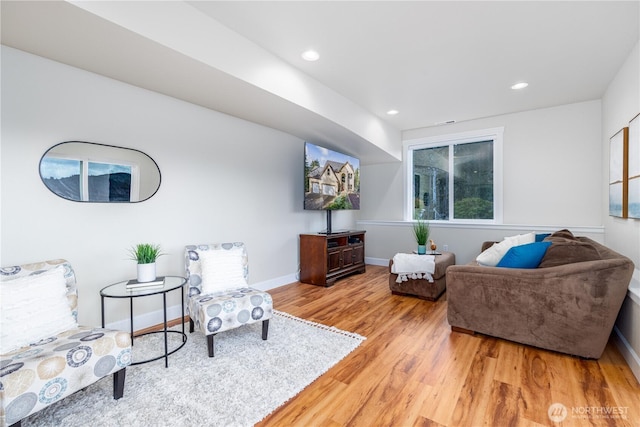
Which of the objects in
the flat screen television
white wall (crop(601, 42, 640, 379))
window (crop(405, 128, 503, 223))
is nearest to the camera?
white wall (crop(601, 42, 640, 379))

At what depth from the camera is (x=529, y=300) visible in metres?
2.33

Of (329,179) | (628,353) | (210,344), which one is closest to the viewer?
(628,353)

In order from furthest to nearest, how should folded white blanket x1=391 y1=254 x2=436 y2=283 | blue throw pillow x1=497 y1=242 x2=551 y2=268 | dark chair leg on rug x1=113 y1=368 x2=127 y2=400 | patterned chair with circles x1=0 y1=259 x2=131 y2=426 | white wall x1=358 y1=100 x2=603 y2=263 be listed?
white wall x1=358 y1=100 x2=603 y2=263, folded white blanket x1=391 y1=254 x2=436 y2=283, blue throw pillow x1=497 y1=242 x2=551 y2=268, dark chair leg on rug x1=113 y1=368 x2=127 y2=400, patterned chair with circles x1=0 y1=259 x2=131 y2=426

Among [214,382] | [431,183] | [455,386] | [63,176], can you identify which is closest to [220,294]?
[214,382]

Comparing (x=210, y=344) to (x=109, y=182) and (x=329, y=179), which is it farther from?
(x=329, y=179)

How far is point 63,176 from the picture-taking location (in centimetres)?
230

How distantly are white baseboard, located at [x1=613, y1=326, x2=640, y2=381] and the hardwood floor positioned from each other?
41 mm

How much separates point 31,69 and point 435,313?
4197 mm

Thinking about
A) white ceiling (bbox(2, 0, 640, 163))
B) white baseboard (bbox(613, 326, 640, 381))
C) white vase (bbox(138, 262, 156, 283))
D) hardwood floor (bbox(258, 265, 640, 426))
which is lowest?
hardwood floor (bbox(258, 265, 640, 426))

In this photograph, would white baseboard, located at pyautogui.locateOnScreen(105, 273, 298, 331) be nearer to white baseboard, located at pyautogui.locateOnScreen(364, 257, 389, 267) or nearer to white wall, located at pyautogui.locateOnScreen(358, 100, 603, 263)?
white baseboard, located at pyautogui.locateOnScreen(364, 257, 389, 267)

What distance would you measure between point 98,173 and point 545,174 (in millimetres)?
5551

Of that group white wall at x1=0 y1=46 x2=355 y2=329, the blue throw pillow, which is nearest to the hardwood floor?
the blue throw pillow

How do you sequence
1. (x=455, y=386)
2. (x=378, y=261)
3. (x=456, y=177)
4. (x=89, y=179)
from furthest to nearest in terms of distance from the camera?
(x=378, y=261)
(x=456, y=177)
(x=89, y=179)
(x=455, y=386)

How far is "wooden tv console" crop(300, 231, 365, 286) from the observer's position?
14.0ft
